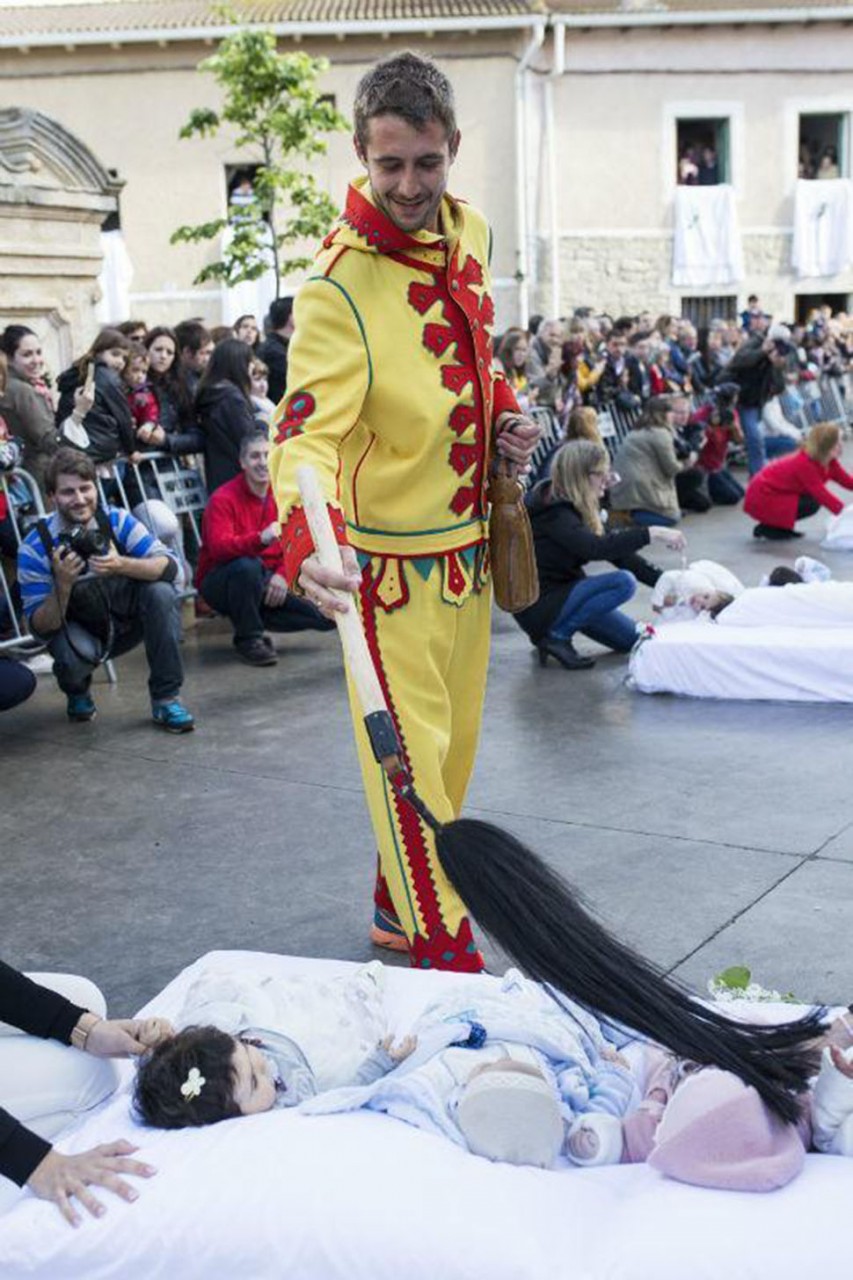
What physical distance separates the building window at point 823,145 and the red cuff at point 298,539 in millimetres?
26214

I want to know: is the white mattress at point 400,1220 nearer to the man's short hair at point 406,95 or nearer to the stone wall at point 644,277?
the man's short hair at point 406,95

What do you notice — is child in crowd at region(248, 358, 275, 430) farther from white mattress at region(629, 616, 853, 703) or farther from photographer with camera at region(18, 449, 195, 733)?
white mattress at region(629, 616, 853, 703)

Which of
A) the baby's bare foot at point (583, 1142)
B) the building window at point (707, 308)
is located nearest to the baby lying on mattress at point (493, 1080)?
the baby's bare foot at point (583, 1142)

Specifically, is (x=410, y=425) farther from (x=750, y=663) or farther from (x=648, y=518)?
(x=648, y=518)

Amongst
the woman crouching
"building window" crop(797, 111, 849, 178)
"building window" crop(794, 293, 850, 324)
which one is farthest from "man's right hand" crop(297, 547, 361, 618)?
"building window" crop(797, 111, 849, 178)

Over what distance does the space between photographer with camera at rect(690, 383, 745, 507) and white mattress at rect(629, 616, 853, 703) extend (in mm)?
6299

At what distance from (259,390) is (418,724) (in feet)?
20.0

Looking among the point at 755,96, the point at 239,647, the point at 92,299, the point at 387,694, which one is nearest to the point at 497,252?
the point at 755,96

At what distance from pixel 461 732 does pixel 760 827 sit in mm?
1647

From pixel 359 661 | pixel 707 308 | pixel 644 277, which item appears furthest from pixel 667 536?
pixel 707 308

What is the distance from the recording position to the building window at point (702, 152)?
26391mm

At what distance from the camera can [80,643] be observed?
6426mm

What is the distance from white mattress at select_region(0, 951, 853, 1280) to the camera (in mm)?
2270

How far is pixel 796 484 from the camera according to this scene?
10.3m
